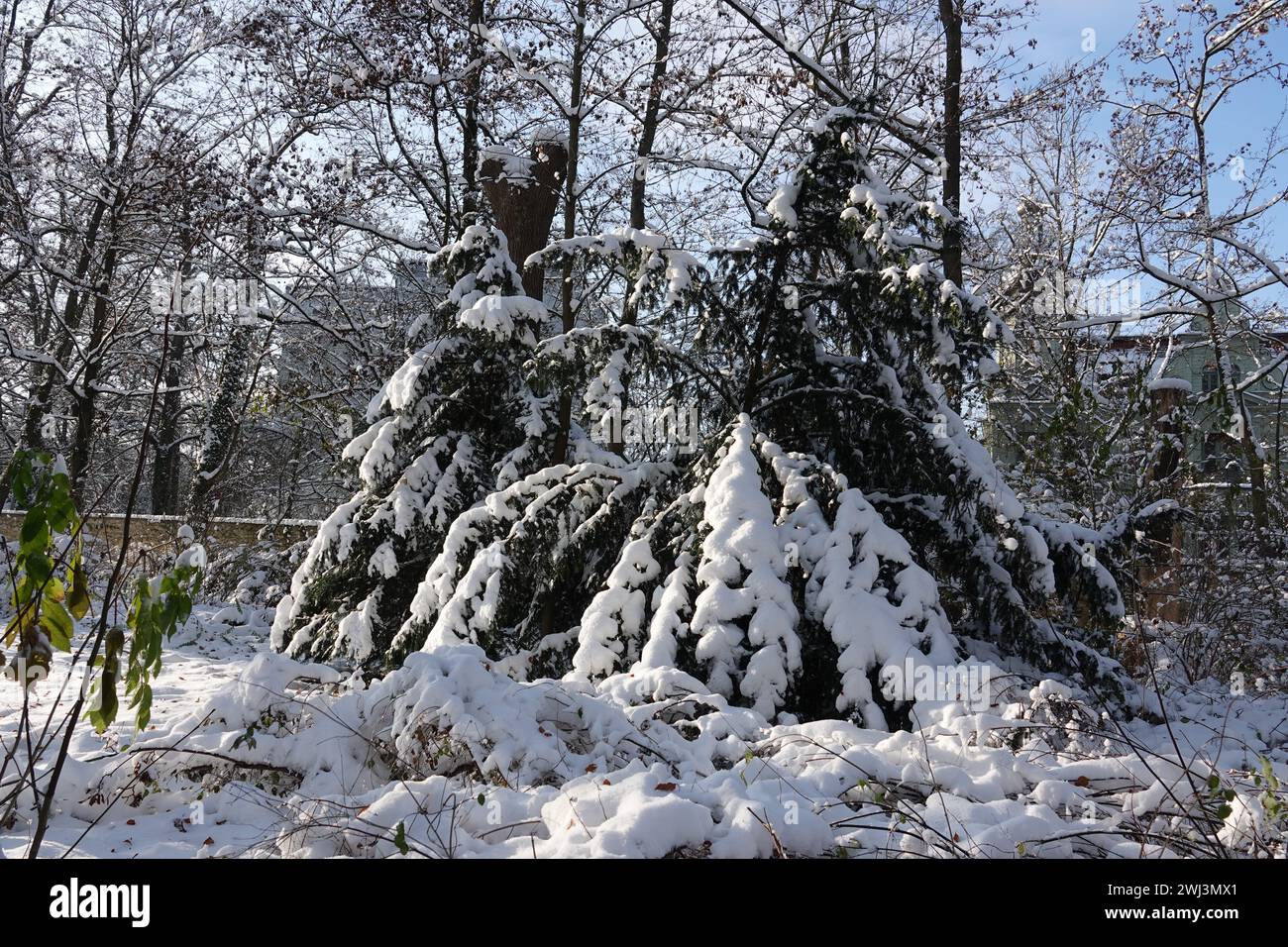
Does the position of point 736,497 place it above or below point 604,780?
above

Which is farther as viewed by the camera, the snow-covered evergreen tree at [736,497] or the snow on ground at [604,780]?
the snow-covered evergreen tree at [736,497]

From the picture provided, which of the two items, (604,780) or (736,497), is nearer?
(604,780)

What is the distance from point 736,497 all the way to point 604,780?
1.92 meters

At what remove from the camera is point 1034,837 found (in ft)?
8.08

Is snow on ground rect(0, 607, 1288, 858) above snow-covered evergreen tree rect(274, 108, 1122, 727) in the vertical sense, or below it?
below

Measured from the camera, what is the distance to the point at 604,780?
2.79 metres

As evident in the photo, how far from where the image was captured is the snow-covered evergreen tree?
4.33 metres

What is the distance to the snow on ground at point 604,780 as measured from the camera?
243cm

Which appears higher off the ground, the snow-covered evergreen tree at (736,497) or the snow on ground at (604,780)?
the snow-covered evergreen tree at (736,497)

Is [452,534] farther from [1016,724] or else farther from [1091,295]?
[1091,295]

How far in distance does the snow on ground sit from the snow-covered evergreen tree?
0.58 meters

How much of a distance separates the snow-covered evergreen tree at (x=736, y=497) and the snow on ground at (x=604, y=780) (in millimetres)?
577

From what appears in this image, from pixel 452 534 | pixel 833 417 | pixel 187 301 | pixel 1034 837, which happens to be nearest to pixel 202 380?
pixel 187 301

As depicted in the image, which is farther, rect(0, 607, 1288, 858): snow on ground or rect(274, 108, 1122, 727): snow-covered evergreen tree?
rect(274, 108, 1122, 727): snow-covered evergreen tree
